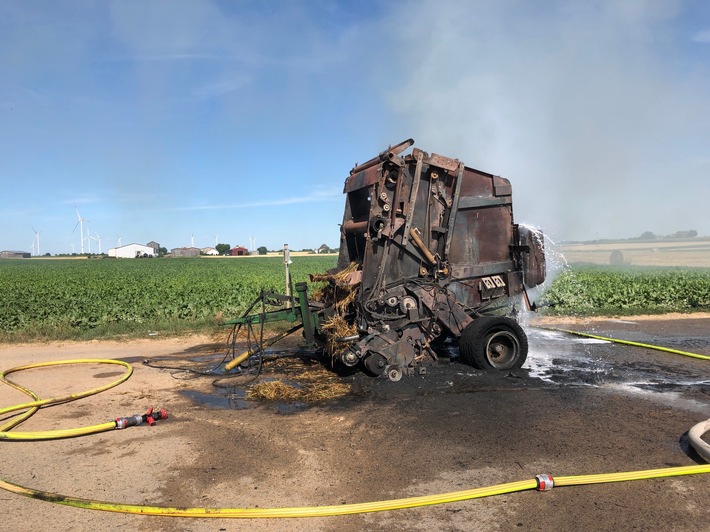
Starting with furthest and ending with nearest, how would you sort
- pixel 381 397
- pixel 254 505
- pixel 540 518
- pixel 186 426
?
pixel 381 397 → pixel 186 426 → pixel 254 505 → pixel 540 518

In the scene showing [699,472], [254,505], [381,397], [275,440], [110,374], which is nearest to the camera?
[254,505]

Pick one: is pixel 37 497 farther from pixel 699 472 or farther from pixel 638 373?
pixel 638 373

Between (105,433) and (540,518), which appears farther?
(105,433)

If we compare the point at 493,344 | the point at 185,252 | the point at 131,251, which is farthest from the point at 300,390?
the point at 131,251

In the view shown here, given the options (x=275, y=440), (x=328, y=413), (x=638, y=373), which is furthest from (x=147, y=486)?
(x=638, y=373)

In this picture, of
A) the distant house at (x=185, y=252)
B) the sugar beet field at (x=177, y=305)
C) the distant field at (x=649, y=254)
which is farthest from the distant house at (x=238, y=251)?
the sugar beet field at (x=177, y=305)

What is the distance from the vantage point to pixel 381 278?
8.01m

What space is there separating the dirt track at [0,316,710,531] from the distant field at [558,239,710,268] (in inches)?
1043

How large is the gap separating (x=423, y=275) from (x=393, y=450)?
3.54 metres

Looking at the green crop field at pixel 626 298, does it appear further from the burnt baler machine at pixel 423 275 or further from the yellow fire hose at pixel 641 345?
the burnt baler machine at pixel 423 275

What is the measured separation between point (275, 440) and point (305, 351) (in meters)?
4.80

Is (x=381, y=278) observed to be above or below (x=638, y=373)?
above

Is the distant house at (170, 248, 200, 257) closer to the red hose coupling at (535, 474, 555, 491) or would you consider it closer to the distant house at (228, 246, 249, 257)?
the distant house at (228, 246, 249, 257)

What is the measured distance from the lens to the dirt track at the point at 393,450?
4.01 metres
